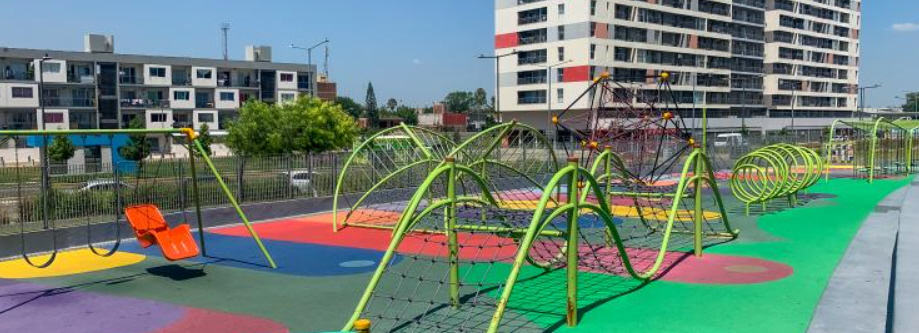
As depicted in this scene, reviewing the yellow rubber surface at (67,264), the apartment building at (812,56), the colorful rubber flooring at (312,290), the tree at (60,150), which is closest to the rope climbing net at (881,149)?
the colorful rubber flooring at (312,290)

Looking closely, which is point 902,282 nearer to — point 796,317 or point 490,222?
point 796,317

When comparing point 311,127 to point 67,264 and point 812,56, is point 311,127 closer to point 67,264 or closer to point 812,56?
point 67,264

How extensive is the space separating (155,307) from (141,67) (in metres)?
58.2

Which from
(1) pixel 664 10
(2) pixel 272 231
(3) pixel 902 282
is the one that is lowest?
(2) pixel 272 231

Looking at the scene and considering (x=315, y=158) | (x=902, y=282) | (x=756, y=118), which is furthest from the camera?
(x=756, y=118)

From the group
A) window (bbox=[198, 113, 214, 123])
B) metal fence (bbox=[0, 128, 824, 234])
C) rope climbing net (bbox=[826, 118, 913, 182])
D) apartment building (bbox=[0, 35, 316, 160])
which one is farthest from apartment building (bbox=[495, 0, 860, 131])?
metal fence (bbox=[0, 128, 824, 234])

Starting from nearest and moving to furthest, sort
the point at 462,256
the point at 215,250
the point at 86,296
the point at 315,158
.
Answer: the point at 86,296 < the point at 462,256 < the point at 215,250 < the point at 315,158

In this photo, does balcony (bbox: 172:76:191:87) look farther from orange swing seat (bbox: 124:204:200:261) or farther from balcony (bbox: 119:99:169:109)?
orange swing seat (bbox: 124:204:200:261)

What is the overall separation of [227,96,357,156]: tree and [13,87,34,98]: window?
27393mm

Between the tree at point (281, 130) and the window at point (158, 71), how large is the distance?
29.5 metres

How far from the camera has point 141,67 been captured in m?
62.6

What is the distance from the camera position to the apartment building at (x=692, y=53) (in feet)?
210

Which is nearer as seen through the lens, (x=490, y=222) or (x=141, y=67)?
(x=490, y=222)

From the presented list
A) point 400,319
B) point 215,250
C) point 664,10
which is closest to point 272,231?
point 215,250
